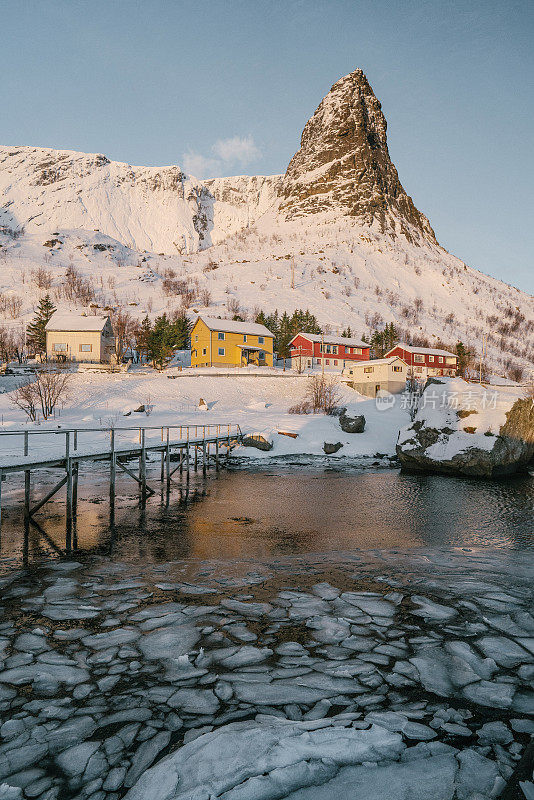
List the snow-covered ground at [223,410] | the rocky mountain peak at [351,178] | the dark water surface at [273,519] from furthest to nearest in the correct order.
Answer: the rocky mountain peak at [351,178] → the snow-covered ground at [223,410] → the dark water surface at [273,519]

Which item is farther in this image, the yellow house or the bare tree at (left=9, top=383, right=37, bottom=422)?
the yellow house

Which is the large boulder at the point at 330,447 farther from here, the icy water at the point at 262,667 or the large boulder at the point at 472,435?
the icy water at the point at 262,667

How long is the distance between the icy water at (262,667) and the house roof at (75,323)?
56383 millimetres

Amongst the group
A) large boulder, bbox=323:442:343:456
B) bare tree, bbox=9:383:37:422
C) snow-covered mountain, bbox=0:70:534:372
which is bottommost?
large boulder, bbox=323:442:343:456

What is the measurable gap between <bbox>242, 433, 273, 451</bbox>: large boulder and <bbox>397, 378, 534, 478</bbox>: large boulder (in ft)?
29.3

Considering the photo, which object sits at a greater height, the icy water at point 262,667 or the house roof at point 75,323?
the house roof at point 75,323

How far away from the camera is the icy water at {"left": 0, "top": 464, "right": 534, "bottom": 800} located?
3.29m

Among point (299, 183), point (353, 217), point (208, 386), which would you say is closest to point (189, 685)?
point (208, 386)

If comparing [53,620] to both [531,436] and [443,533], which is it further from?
[531,436]

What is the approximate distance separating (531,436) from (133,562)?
2486 centimetres

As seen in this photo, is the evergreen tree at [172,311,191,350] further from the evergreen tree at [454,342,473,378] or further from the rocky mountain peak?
the rocky mountain peak

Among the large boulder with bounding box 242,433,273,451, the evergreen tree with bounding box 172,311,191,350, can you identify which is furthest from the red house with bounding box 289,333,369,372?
the large boulder with bounding box 242,433,273,451

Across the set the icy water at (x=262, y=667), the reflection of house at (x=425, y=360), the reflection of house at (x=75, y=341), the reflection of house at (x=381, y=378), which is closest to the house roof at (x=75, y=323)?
the reflection of house at (x=75, y=341)

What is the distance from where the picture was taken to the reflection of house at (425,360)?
234 feet
